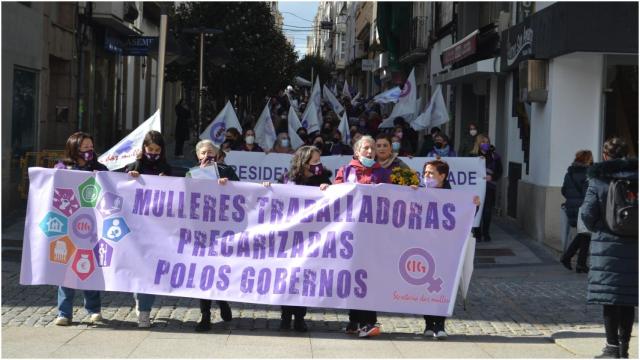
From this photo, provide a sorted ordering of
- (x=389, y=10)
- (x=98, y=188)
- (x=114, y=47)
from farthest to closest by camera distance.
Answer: (x=389, y=10) → (x=114, y=47) → (x=98, y=188)

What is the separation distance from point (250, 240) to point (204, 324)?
31.2 inches

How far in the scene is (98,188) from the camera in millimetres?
8531

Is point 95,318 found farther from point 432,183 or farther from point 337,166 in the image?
point 337,166

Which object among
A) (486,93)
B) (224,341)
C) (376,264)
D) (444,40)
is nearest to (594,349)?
(376,264)

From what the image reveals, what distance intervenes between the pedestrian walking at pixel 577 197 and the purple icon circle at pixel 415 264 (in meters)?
4.60

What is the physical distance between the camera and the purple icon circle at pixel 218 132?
57.4ft

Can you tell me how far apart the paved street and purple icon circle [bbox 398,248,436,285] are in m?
0.49

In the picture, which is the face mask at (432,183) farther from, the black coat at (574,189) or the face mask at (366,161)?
the black coat at (574,189)

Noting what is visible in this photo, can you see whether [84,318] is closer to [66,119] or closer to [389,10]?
[66,119]

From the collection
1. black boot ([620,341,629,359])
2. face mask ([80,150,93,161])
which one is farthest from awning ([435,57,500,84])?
black boot ([620,341,629,359])

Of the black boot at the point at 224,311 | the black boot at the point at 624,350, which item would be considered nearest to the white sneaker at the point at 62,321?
the black boot at the point at 224,311

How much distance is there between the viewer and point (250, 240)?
27.4 ft

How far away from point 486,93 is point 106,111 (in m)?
13.1

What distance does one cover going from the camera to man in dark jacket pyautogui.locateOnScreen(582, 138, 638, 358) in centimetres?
722
